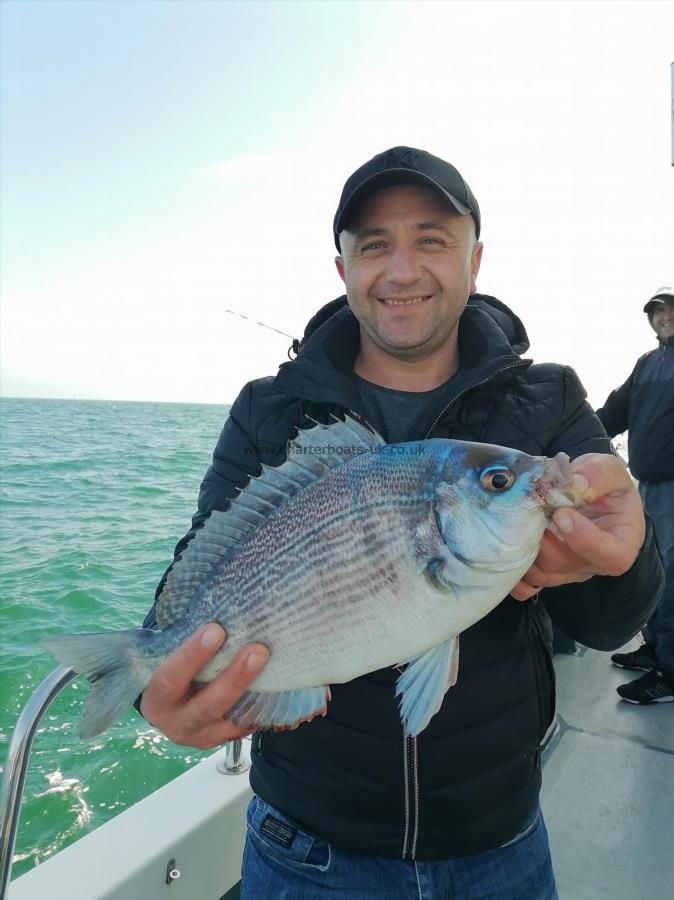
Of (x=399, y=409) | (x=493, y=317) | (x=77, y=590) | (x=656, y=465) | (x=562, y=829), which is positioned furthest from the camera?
(x=77, y=590)

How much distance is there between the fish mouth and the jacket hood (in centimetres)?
91

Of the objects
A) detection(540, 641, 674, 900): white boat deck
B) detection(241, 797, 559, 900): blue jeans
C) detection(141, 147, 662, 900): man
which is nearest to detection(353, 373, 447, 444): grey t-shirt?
detection(141, 147, 662, 900): man

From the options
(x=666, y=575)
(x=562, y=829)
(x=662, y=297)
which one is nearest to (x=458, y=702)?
(x=562, y=829)

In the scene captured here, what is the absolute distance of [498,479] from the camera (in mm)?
1586

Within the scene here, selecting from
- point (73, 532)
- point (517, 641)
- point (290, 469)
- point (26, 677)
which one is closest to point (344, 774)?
point (517, 641)

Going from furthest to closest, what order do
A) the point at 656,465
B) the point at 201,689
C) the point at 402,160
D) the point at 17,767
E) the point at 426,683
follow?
1. the point at 656,465
2. the point at 402,160
3. the point at 17,767
4. the point at 201,689
5. the point at 426,683

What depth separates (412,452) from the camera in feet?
5.57

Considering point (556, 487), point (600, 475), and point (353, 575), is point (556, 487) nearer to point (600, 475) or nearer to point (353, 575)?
point (600, 475)

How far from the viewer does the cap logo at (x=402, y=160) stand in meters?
2.12

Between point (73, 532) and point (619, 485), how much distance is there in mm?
13321

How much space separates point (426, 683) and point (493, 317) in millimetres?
1499

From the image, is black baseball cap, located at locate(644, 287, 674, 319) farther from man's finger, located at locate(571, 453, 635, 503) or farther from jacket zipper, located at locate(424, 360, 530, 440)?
man's finger, located at locate(571, 453, 635, 503)

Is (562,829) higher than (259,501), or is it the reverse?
(259,501)

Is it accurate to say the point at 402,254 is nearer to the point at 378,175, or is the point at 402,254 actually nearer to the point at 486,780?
the point at 378,175
